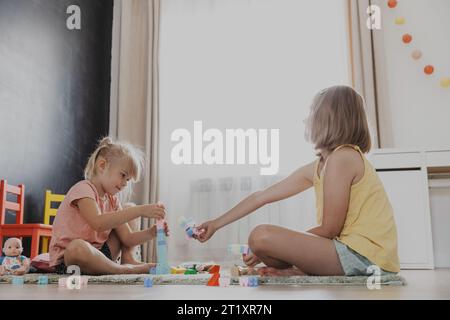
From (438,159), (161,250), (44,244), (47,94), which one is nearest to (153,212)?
(161,250)

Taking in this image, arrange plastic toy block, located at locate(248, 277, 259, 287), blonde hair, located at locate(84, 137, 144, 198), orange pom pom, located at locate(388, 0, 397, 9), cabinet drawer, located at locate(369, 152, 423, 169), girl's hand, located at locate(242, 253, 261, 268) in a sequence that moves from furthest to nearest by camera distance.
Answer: orange pom pom, located at locate(388, 0, 397, 9) → cabinet drawer, located at locate(369, 152, 423, 169) → blonde hair, located at locate(84, 137, 144, 198) → girl's hand, located at locate(242, 253, 261, 268) → plastic toy block, located at locate(248, 277, 259, 287)

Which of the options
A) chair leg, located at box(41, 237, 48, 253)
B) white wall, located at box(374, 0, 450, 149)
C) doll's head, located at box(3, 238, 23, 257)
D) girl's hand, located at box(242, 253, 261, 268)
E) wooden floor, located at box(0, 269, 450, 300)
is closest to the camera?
wooden floor, located at box(0, 269, 450, 300)

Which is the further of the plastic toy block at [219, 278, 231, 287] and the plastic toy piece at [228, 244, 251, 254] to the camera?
the plastic toy piece at [228, 244, 251, 254]

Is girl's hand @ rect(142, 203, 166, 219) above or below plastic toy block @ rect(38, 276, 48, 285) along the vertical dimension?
above

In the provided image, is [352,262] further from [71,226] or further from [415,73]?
[415,73]

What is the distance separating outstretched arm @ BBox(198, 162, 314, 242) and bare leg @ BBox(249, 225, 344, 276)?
275 millimetres

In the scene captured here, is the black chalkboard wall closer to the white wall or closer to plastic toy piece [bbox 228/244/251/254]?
plastic toy piece [bbox 228/244/251/254]

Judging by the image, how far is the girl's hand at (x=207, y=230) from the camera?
5.03ft

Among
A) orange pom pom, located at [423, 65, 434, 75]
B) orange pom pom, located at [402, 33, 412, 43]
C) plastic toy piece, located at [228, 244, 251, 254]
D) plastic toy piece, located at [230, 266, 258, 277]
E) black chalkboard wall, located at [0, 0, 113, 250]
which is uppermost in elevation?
orange pom pom, located at [402, 33, 412, 43]

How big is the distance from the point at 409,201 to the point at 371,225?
1.45 m

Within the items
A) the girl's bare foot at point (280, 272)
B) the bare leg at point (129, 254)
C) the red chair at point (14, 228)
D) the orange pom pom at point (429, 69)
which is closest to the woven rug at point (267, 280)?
the girl's bare foot at point (280, 272)

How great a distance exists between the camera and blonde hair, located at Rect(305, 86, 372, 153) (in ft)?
4.46

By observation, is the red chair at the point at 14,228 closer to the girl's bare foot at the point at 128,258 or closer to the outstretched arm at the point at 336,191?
the girl's bare foot at the point at 128,258

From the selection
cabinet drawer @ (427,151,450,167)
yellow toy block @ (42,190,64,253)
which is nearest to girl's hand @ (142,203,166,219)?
yellow toy block @ (42,190,64,253)
